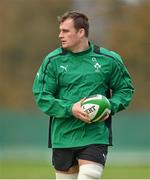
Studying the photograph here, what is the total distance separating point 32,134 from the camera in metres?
29.7

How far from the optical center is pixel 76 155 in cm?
934

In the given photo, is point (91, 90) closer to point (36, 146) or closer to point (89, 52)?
point (89, 52)

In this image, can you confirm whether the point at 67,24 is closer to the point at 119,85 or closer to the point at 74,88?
the point at 74,88

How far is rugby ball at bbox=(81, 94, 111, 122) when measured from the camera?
907cm

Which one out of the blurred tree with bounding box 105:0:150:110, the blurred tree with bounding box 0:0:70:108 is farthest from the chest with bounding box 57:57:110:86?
the blurred tree with bounding box 0:0:70:108

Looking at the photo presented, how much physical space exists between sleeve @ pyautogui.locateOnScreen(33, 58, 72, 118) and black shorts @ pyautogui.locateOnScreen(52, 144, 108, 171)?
36cm

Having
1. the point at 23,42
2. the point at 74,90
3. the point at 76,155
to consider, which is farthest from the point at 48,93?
the point at 23,42

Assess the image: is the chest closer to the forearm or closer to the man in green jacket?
the man in green jacket

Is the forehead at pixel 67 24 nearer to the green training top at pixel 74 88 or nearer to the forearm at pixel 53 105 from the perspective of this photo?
the green training top at pixel 74 88

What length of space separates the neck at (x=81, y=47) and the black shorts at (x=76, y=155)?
0.95 metres

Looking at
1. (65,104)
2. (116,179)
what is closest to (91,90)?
(65,104)

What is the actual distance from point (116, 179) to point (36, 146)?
12172 mm

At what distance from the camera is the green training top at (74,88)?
929 centimetres

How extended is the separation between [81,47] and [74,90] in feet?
1.44
